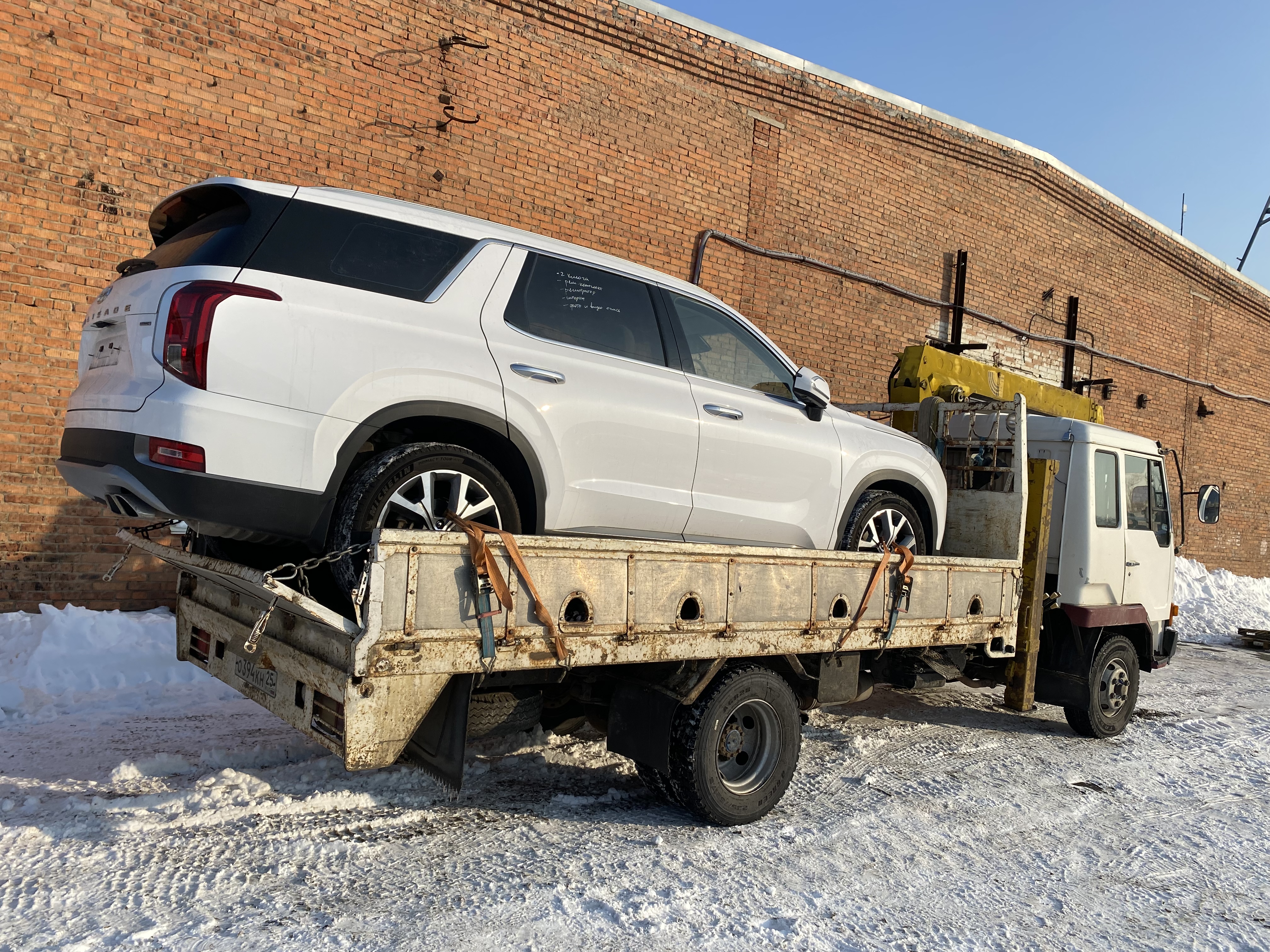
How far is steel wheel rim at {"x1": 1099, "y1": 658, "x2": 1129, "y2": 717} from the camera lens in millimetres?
6785

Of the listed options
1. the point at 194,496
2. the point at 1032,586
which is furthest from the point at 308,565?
the point at 1032,586

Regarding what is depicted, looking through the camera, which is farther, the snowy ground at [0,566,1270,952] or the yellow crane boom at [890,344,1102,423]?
the yellow crane boom at [890,344,1102,423]

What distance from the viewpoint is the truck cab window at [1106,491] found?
6730mm

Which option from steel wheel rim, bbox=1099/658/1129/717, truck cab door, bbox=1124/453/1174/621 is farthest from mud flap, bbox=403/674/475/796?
truck cab door, bbox=1124/453/1174/621

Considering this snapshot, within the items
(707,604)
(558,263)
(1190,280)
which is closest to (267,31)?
(558,263)

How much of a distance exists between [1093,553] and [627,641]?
4.41 m

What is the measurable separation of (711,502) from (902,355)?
420cm

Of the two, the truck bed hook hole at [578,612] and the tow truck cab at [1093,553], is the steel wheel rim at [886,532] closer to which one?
the tow truck cab at [1093,553]

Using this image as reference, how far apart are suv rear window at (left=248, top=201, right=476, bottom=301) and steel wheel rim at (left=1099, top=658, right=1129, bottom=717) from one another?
5814 millimetres

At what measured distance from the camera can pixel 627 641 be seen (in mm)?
3848

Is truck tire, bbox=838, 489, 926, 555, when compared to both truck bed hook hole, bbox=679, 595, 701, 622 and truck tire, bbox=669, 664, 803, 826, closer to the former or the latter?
truck tire, bbox=669, 664, 803, 826

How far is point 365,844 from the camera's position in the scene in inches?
149

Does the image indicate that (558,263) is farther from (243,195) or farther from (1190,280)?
(1190,280)

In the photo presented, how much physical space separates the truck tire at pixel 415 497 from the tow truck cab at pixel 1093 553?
457 cm
